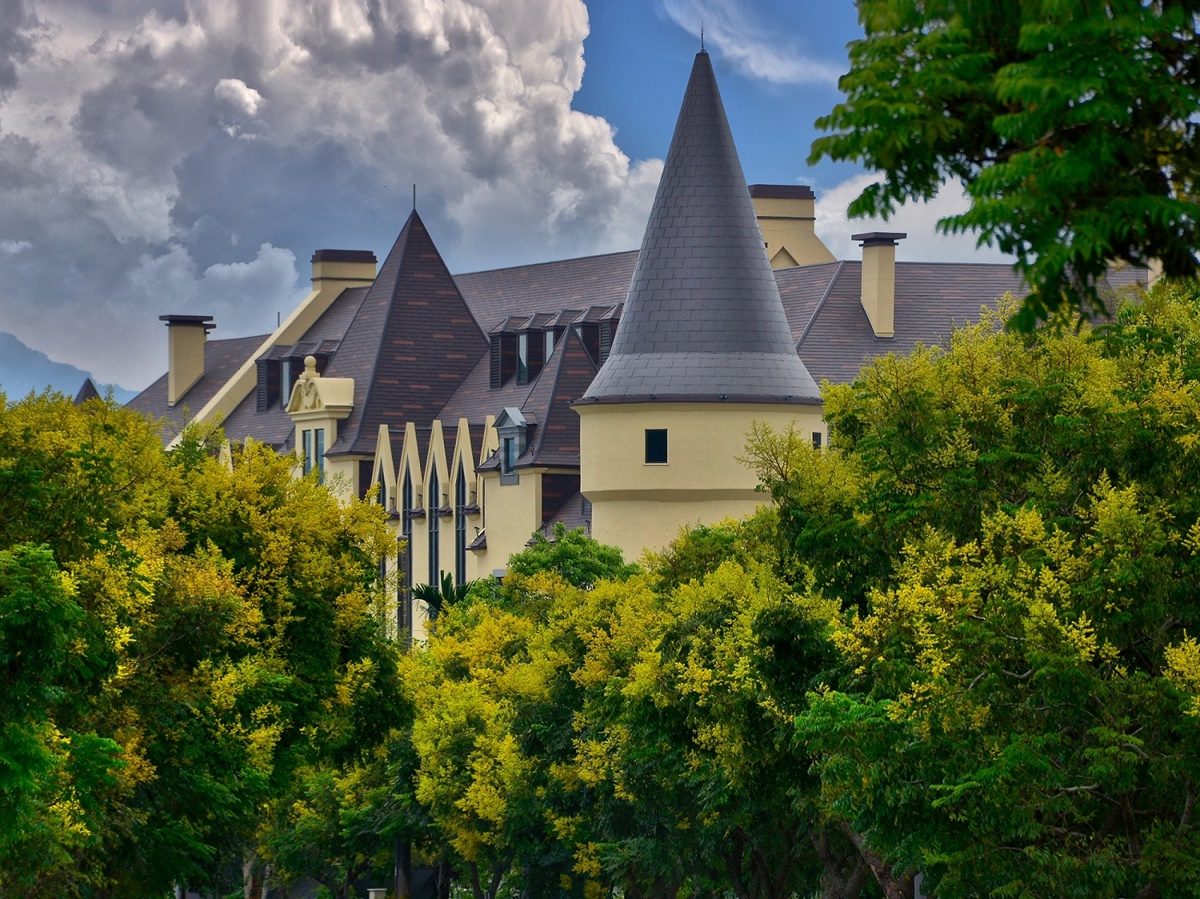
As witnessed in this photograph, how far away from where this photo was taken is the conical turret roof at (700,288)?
82.3 metres

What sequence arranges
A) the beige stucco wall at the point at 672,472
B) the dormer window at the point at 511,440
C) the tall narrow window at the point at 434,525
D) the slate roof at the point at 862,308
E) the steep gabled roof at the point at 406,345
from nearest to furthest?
the beige stucco wall at the point at 672,472
the slate roof at the point at 862,308
the dormer window at the point at 511,440
the tall narrow window at the point at 434,525
the steep gabled roof at the point at 406,345

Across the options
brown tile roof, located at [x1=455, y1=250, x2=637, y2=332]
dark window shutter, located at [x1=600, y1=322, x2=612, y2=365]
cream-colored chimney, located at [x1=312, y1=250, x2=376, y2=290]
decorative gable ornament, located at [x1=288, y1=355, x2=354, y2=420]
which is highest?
cream-colored chimney, located at [x1=312, y1=250, x2=376, y2=290]

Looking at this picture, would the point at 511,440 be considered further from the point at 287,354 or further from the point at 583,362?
the point at 287,354

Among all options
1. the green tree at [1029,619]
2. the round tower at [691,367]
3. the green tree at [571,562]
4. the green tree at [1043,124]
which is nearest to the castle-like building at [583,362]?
the round tower at [691,367]

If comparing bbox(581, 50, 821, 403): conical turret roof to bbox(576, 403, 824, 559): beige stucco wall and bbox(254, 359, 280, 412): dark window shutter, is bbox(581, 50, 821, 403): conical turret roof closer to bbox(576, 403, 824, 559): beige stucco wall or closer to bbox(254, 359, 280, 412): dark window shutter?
bbox(576, 403, 824, 559): beige stucco wall

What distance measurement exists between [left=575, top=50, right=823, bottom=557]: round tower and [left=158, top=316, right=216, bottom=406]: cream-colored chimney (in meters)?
56.0

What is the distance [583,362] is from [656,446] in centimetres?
1804

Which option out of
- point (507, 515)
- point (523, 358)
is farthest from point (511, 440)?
point (523, 358)

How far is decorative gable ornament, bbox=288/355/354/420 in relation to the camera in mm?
111312

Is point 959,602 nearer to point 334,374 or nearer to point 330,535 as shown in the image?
point 330,535

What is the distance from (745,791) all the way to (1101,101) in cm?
2601

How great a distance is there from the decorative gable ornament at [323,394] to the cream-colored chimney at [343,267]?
14.7 m

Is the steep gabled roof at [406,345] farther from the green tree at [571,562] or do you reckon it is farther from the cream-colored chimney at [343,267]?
the green tree at [571,562]

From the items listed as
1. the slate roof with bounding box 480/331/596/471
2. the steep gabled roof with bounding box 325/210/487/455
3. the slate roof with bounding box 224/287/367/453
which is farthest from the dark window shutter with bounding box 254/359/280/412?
the slate roof with bounding box 480/331/596/471
